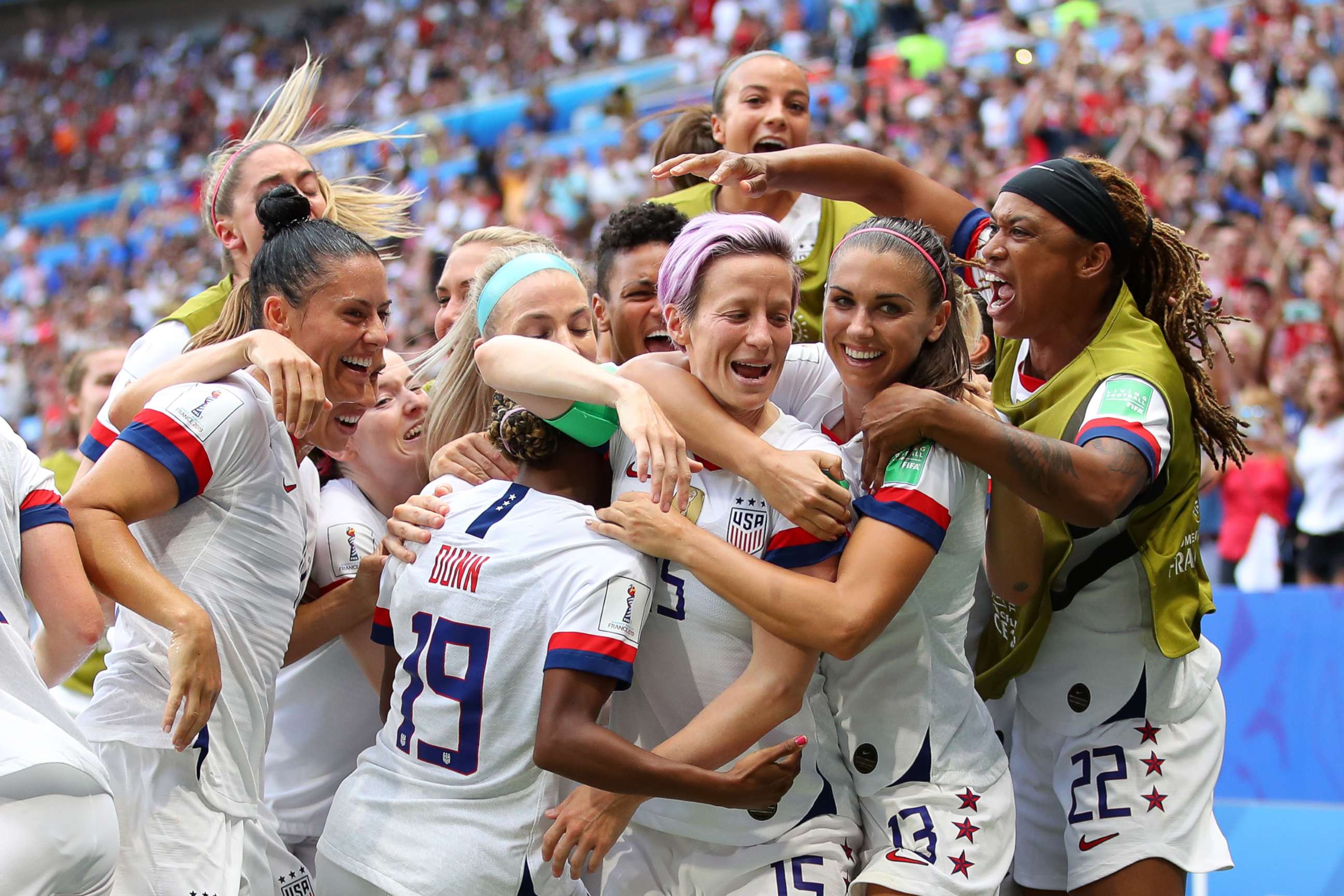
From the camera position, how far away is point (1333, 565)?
7996 mm

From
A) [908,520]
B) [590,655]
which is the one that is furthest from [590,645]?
[908,520]

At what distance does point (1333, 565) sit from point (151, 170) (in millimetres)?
25619

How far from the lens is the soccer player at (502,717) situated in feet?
8.82

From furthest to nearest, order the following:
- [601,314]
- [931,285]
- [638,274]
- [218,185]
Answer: [218,185] → [601,314] → [638,274] → [931,285]

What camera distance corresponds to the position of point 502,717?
2.83 metres

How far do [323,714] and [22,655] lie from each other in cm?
134

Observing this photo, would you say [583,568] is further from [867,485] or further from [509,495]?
[867,485]

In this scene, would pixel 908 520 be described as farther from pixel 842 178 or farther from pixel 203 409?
pixel 203 409

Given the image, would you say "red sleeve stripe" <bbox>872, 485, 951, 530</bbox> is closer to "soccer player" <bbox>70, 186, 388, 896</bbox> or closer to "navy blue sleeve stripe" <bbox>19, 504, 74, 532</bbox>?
"soccer player" <bbox>70, 186, 388, 896</bbox>

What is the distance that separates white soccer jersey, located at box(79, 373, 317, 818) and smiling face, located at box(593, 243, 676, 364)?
1248 mm

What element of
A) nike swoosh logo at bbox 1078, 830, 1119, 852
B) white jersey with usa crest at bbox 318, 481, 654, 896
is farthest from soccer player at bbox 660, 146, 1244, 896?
white jersey with usa crest at bbox 318, 481, 654, 896

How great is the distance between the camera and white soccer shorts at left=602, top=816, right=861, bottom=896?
2.92 m

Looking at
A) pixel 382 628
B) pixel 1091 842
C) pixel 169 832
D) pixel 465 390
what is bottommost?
pixel 169 832

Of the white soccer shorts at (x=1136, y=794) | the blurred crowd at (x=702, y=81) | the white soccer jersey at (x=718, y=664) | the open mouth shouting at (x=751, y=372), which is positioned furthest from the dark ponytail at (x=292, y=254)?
the blurred crowd at (x=702, y=81)
